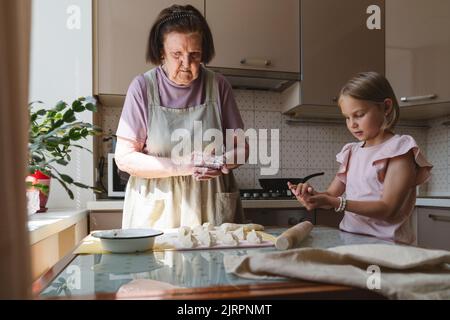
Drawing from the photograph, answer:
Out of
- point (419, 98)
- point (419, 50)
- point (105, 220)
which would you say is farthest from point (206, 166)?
point (419, 50)

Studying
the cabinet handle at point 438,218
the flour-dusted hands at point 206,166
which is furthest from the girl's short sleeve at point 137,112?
the cabinet handle at point 438,218

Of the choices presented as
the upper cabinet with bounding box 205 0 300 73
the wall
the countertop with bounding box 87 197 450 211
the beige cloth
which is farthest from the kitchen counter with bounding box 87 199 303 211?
the beige cloth

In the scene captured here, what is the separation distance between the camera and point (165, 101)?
1313 mm

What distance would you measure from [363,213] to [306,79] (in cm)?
122

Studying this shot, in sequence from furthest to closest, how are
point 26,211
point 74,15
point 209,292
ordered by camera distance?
point 74,15 < point 209,292 < point 26,211

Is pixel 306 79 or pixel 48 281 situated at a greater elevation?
pixel 306 79

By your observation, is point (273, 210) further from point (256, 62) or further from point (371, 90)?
point (371, 90)

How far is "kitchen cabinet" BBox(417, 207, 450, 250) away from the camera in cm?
184

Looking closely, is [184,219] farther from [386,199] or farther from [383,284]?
[383,284]

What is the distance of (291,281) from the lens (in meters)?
0.53

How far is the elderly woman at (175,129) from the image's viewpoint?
1207mm

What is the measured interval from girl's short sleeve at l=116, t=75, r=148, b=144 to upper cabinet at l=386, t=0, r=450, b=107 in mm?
1568

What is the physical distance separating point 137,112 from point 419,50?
5.63ft
